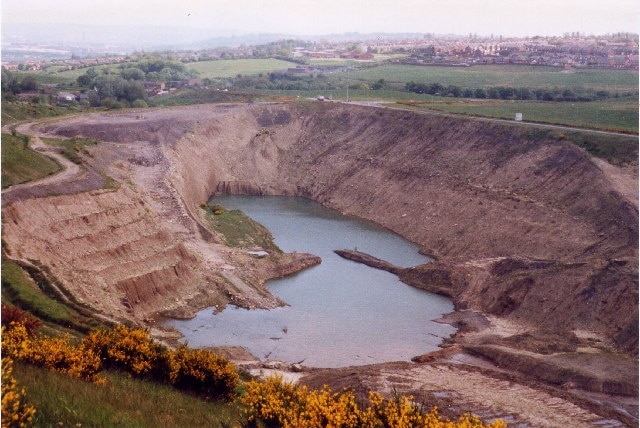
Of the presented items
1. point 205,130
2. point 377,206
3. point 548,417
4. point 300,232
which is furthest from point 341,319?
point 205,130

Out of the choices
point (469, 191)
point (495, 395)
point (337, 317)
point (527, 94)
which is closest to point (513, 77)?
point (527, 94)

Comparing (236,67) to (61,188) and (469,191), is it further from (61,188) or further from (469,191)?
(61,188)

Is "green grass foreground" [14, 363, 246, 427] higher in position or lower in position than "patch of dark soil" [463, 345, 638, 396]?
higher

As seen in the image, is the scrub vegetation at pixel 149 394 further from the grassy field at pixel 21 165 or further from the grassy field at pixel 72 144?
the grassy field at pixel 72 144

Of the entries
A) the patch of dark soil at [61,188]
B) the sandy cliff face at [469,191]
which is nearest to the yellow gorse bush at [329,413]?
the sandy cliff face at [469,191]

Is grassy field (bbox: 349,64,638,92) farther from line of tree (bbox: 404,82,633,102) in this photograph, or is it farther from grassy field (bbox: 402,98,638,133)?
grassy field (bbox: 402,98,638,133)

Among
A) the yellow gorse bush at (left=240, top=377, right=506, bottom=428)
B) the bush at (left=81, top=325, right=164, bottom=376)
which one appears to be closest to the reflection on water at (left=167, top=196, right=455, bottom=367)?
the bush at (left=81, top=325, right=164, bottom=376)

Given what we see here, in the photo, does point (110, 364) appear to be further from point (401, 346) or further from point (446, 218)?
point (446, 218)
